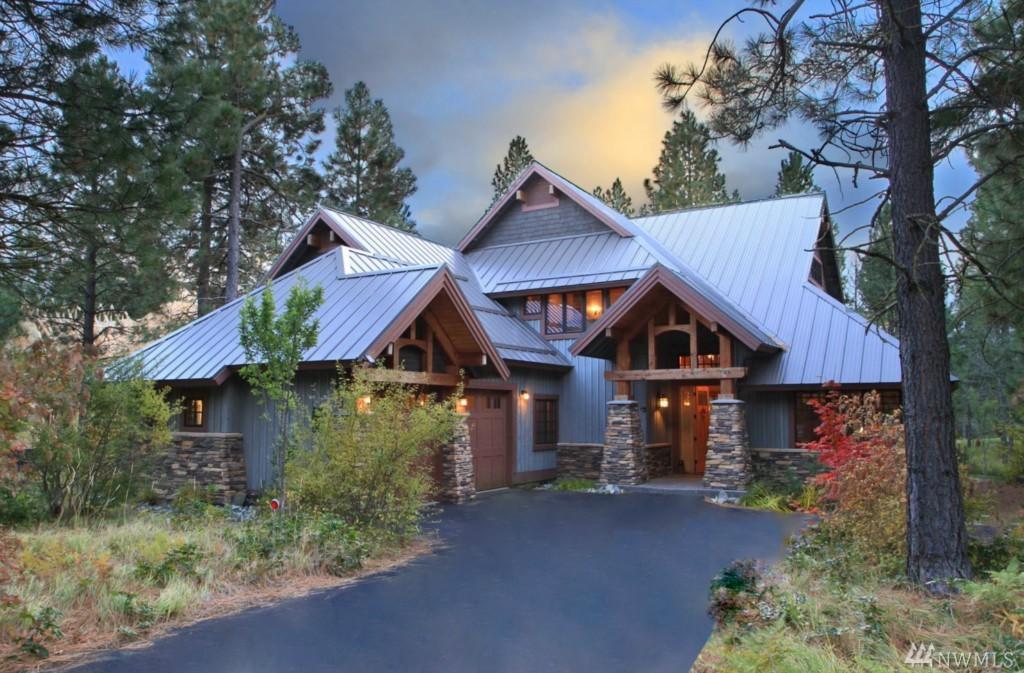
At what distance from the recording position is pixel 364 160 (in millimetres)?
32625

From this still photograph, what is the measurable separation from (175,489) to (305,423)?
3818 mm

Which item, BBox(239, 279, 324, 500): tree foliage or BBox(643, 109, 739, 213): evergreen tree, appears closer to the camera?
BBox(239, 279, 324, 500): tree foliage

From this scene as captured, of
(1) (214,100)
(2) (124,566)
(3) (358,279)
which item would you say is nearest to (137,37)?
(1) (214,100)

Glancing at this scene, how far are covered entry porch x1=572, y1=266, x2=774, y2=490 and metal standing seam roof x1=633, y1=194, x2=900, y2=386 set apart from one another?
3.39 feet

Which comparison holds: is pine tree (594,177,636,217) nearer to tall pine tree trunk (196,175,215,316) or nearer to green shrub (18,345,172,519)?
tall pine tree trunk (196,175,215,316)

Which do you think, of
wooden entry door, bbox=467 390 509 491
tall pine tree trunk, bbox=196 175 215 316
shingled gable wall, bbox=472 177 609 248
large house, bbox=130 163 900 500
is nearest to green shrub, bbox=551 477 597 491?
large house, bbox=130 163 900 500

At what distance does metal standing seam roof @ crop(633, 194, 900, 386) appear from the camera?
16375 millimetres

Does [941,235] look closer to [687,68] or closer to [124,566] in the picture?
[687,68]

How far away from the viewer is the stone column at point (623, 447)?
17.2 meters

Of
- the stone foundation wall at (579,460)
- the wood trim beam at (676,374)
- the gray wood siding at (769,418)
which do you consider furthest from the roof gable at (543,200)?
the stone foundation wall at (579,460)

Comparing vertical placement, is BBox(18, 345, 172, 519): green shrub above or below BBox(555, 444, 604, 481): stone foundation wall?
above

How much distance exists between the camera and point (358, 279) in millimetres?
15773

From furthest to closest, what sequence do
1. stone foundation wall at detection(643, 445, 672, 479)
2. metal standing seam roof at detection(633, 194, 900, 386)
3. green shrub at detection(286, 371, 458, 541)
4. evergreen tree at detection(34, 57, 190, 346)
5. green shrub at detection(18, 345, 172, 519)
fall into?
stone foundation wall at detection(643, 445, 672, 479)
metal standing seam roof at detection(633, 194, 900, 386)
green shrub at detection(18, 345, 172, 519)
green shrub at detection(286, 371, 458, 541)
evergreen tree at detection(34, 57, 190, 346)

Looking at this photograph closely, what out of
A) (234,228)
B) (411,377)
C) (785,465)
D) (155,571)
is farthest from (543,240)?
(155,571)
